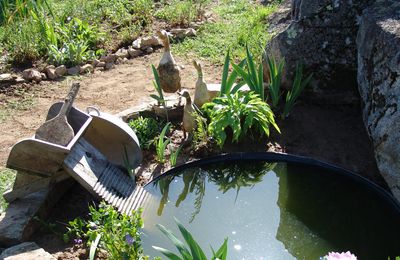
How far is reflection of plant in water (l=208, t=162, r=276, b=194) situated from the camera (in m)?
4.46

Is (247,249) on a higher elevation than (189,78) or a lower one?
lower

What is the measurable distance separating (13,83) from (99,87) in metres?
0.99

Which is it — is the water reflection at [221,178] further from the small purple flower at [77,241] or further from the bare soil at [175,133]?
the small purple flower at [77,241]

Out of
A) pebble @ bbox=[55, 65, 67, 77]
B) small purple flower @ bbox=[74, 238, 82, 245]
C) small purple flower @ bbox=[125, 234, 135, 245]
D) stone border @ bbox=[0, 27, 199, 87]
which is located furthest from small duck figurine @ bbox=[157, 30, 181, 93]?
small purple flower @ bbox=[125, 234, 135, 245]

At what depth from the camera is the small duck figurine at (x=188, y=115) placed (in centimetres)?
452

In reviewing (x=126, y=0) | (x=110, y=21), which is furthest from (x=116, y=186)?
(x=126, y=0)

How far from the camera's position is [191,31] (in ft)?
22.8

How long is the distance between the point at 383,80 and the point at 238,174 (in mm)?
1413

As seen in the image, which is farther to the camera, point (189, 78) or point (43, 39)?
point (43, 39)

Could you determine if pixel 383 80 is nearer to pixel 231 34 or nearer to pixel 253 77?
pixel 253 77

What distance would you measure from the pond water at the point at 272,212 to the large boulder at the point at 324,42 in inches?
45.4

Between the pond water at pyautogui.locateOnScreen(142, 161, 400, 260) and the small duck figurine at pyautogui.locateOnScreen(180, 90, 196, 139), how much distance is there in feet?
1.28

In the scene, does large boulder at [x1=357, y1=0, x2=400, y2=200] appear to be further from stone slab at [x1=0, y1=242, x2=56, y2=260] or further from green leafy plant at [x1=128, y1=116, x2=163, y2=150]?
stone slab at [x1=0, y1=242, x2=56, y2=260]

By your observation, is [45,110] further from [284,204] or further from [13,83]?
[284,204]
